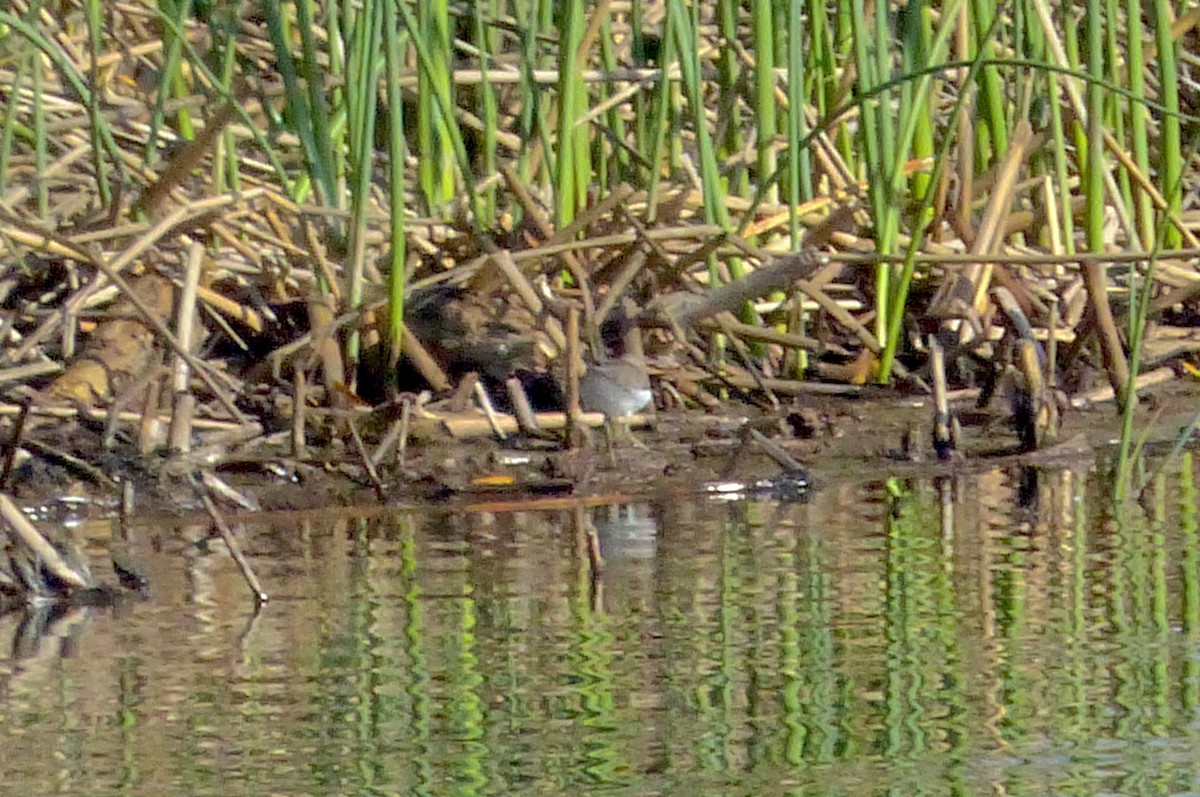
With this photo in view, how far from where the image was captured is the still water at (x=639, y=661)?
187 centimetres

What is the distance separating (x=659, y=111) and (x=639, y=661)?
212 centimetres

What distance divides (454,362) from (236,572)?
4.21 feet

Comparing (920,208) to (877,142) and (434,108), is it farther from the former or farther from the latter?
(434,108)

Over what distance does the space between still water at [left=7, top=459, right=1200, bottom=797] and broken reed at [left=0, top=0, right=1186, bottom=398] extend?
0.87 metres

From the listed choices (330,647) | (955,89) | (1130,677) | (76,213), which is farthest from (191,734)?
(955,89)

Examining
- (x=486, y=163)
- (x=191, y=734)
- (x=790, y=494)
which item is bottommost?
(x=191, y=734)

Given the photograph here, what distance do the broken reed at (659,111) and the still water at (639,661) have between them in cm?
87

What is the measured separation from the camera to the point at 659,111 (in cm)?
427

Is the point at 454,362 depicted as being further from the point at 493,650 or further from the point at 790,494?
the point at 493,650

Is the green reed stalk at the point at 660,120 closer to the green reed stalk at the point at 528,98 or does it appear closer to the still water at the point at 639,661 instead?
the green reed stalk at the point at 528,98

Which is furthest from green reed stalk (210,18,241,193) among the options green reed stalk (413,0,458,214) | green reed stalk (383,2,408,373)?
green reed stalk (383,2,408,373)

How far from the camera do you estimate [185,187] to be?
15.1ft

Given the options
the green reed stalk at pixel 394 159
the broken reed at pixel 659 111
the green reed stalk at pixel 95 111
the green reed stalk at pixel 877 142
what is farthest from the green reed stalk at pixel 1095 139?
the green reed stalk at pixel 95 111

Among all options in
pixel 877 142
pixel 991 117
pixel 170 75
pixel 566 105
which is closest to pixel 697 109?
pixel 566 105
